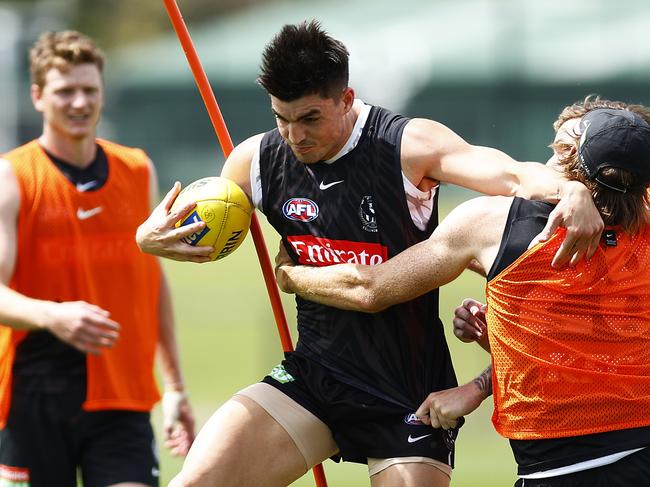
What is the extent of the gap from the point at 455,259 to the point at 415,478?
99 centimetres

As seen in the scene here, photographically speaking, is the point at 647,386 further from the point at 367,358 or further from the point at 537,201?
the point at 367,358

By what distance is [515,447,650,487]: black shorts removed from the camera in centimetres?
430

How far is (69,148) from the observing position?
642 centimetres

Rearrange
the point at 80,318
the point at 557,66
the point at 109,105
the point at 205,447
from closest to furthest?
1. the point at 205,447
2. the point at 80,318
3. the point at 557,66
4. the point at 109,105

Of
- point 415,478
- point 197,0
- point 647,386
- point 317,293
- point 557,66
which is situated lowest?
point 415,478

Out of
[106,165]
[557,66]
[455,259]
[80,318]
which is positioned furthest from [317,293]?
[557,66]

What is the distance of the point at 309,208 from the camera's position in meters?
5.25

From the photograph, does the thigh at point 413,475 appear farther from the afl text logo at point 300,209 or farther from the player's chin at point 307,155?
the player's chin at point 307,155

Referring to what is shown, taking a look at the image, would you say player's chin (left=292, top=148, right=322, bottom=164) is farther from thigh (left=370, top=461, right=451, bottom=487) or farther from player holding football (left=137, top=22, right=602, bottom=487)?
thigh (left=370, top=461, right=451, bottom=487)

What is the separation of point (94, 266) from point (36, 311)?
651mm

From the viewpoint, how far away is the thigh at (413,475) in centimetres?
498

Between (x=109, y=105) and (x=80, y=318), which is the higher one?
(x=109, y=105)

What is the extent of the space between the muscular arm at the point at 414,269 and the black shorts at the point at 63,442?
1300 millimetres

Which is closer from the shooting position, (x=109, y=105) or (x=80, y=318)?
(x=80, y=318)
